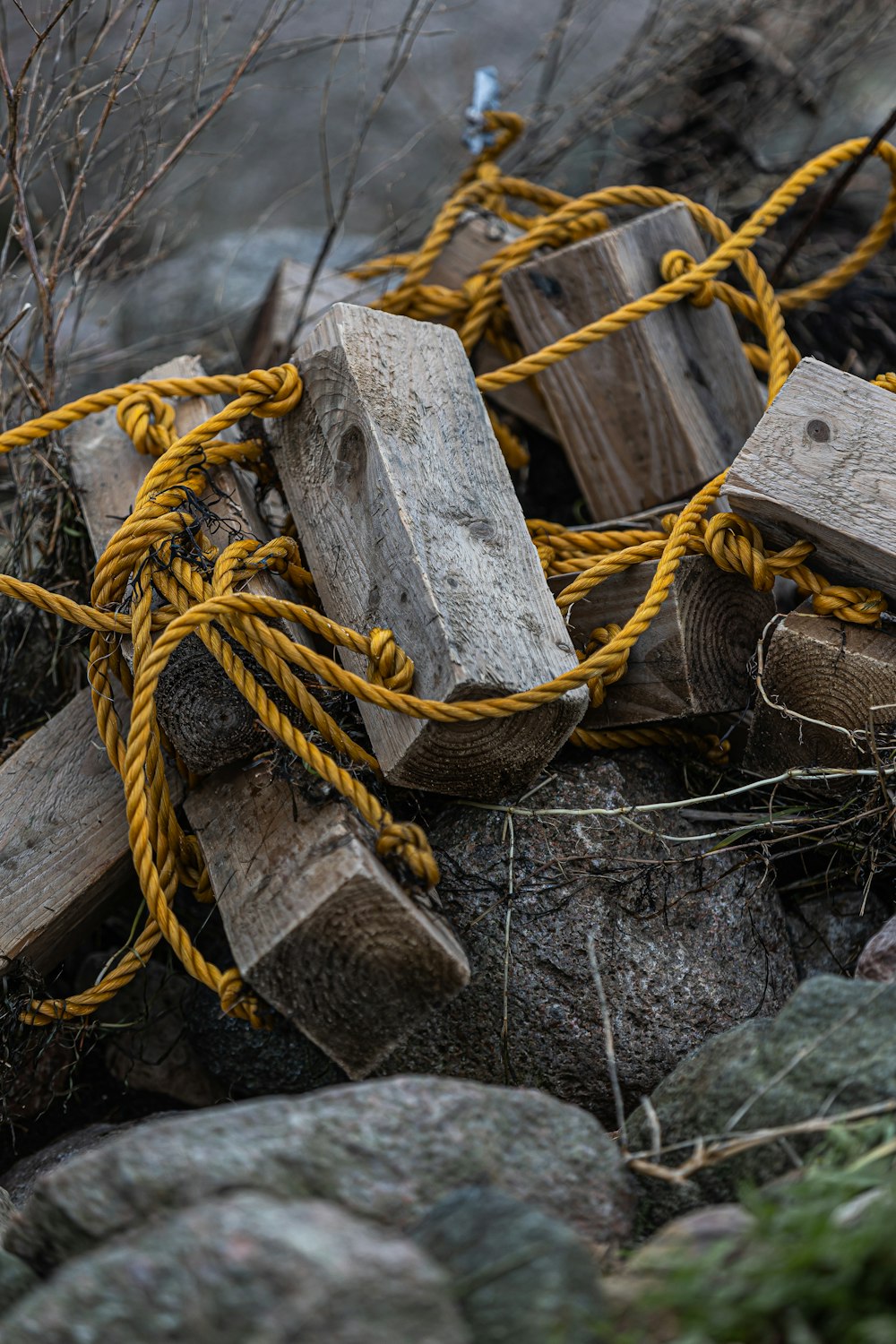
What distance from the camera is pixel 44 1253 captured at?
1337 mm

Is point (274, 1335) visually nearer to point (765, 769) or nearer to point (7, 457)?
point (765, 769)

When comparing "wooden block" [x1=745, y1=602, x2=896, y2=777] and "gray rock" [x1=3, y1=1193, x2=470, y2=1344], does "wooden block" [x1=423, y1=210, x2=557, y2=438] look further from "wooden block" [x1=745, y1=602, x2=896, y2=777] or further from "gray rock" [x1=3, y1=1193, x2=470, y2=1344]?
"gray rock" [x1=3, y1=1193, x2=470, y2=1344]

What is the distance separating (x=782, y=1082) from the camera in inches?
57.8

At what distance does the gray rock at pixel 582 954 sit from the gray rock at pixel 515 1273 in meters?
0.69

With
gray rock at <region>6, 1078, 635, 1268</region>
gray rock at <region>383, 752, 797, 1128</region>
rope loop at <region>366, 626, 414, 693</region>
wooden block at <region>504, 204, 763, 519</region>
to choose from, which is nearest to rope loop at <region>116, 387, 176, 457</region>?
rope loop at <region>366, 626, 414, 693</region>

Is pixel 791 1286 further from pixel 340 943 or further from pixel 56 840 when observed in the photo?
pixel 56 840

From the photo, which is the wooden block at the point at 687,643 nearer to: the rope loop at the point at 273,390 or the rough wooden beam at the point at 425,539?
the rough wooden beam at the point at 425,539

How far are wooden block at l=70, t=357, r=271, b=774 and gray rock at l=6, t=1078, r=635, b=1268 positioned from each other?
2.37 feet

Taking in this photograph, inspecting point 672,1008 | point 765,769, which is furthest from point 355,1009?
point 765,769

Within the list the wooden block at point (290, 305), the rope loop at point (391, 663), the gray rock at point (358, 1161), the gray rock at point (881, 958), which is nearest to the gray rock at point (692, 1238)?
the gray rock at point (358, 1161)

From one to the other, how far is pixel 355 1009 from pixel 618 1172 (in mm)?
450

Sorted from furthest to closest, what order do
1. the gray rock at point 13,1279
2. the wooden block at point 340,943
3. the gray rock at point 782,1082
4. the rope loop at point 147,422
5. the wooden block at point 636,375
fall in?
the wooden block at point 636,375 < the rope loop at point 147,422 < the wooden block at point 340,943 < the gray rock at point 782,1082 < the gray rock at point 13,1279

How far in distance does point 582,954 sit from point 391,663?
612 millimetres

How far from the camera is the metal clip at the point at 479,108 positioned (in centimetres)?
306
